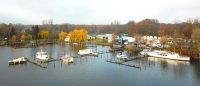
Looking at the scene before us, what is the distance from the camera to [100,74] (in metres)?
16.6

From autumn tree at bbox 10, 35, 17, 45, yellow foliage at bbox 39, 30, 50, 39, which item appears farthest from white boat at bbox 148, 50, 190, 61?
autumn tree at bbox 10, 35, 17, 45

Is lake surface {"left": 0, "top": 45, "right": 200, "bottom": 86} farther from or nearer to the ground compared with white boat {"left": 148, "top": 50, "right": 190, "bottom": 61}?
nearer to the ground

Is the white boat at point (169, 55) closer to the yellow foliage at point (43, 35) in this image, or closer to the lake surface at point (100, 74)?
the lake surface at point (100, 74)

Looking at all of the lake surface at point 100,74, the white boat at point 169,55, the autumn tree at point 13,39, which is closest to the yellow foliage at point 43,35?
the autumn tree at point 13,39

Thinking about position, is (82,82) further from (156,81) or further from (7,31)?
(7,31)

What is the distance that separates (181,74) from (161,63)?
12.5 feet

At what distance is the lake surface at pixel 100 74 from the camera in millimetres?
14523

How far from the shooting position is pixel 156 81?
586 inches


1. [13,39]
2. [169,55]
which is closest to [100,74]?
[169,55]

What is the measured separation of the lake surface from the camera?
14.5m

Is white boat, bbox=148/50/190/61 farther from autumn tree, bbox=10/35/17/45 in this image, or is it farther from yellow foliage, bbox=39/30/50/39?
autumn tree, bbox=10/35/17/45

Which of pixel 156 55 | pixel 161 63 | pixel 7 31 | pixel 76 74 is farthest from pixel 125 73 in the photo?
pixel 7 31

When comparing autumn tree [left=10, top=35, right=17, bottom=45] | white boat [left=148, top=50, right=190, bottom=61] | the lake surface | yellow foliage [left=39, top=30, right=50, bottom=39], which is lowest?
the lake surface

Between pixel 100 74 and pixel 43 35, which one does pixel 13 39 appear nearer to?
pixel 43 35
